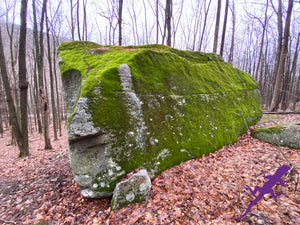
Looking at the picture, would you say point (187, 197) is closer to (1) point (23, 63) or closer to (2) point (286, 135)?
(2) point (286, 135)

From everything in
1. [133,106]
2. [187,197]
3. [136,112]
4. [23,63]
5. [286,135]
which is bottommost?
[187,197]

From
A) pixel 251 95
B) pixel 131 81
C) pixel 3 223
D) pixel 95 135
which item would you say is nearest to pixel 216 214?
pixel 95 135

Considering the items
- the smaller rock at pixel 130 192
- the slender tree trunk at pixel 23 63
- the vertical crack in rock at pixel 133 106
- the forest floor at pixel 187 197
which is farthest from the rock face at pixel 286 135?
the slender tree trunk at pixel 23 63

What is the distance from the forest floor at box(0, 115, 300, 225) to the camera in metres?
2.30

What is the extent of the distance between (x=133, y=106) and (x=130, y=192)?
6.38 ft

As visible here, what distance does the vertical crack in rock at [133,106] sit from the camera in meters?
3.61

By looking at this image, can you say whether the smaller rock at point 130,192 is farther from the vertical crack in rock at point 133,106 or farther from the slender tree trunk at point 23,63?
the slender tree trunk at point 23,63

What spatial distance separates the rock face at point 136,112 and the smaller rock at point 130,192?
0.33 metres

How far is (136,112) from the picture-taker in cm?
372

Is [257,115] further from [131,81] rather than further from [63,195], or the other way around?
[63,195]

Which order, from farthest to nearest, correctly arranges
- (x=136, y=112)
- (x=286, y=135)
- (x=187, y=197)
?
1. (x=286, y=135)
2. (x=136, y=112)
3. (x=187, y=197)

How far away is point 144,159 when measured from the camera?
3555 mm

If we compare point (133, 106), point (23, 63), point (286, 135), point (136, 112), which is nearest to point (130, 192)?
point (136, 112)

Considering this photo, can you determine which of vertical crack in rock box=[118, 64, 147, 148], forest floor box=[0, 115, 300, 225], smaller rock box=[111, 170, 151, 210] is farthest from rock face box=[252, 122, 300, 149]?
smaller rock box=[111, 170, 151, 210]
